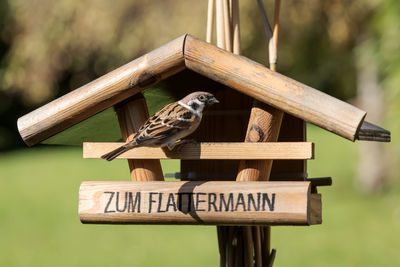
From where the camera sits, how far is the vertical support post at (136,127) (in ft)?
10.1

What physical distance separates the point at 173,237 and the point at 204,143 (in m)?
8.11

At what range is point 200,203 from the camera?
282 centimetres

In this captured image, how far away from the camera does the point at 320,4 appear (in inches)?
365

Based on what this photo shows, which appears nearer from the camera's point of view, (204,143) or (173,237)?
(204,143)

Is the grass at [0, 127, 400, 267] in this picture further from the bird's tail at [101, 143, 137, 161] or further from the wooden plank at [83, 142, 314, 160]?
the bird's tail at [101, 143, 137, 161]

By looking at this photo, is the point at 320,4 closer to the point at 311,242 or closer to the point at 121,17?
the point at 121,17

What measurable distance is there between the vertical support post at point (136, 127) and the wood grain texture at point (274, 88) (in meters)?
0.39

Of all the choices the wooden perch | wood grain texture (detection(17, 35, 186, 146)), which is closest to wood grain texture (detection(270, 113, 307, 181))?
the wooden perch

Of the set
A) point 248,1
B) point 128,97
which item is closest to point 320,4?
point 248,1

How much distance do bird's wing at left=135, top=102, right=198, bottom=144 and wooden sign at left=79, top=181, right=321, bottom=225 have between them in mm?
224

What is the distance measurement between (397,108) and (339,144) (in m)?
14.0

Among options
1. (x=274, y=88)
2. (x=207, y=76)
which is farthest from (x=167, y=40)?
(x=274, y=88)

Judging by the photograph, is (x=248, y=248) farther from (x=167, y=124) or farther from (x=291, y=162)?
(x=167, y=124)

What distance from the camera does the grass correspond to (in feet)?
30.3
